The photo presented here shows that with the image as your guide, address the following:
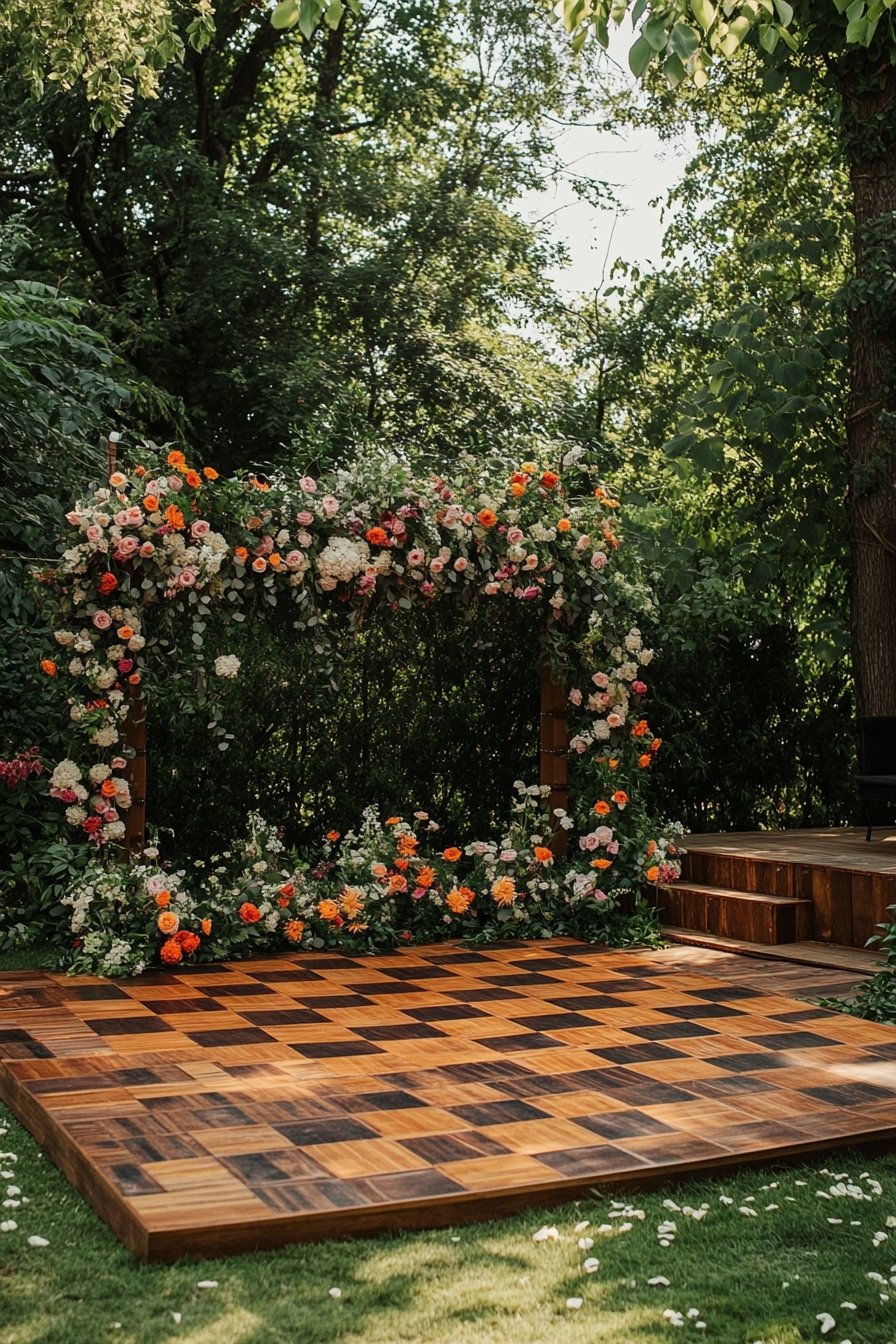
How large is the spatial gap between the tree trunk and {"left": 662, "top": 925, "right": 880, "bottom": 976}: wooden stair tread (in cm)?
215

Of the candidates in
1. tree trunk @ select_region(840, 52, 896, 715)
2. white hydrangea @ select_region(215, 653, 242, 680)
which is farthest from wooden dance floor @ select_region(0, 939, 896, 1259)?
tree trunk @ select_region(840, 52, 896, 715)

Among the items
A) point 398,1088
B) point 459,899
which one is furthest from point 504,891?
point 398,1088

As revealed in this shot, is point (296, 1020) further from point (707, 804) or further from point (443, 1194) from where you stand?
point (707, 804)

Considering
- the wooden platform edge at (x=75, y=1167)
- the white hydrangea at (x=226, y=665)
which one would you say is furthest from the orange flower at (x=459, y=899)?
the wooden platform edge at (x=75, y=1167)

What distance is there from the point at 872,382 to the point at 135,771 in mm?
4817

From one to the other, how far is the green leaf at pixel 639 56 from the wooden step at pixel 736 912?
3.87 meters

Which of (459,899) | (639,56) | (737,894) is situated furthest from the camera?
(737,894)

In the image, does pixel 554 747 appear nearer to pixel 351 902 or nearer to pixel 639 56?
pixel 351 902

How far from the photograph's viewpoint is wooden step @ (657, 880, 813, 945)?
626 centimetres

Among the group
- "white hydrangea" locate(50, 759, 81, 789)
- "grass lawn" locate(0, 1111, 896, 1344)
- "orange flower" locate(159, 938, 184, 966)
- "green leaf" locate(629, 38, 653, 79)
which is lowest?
"grass lawn" locate(0, 1111, 896, 1344)

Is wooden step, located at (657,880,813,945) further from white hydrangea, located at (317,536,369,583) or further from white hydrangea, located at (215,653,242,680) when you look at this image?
white hydrangea, located at (215,653,242,680)

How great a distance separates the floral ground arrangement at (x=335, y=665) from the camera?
570 cm

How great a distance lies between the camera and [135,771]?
589cm

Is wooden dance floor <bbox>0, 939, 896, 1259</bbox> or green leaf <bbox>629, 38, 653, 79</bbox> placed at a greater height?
green leaf <bbox>629, 38, 653, 79</bbox>
